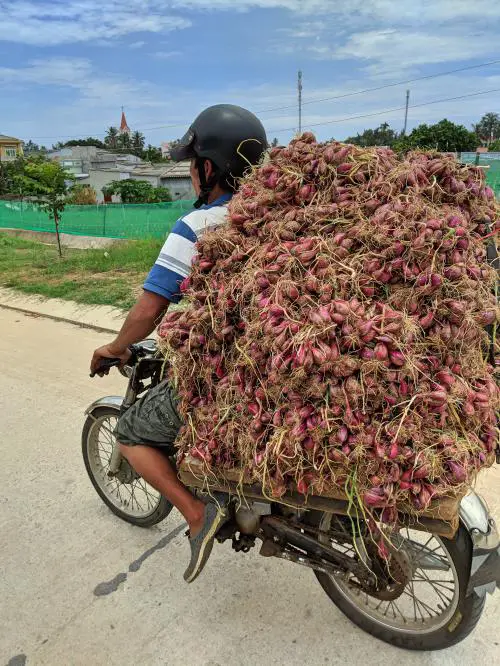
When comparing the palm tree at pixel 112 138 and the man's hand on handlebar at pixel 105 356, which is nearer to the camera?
the man's hand on handlebar at pixel 105 356

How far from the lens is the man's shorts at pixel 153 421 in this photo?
2242 mm

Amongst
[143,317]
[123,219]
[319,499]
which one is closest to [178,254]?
[143,317]

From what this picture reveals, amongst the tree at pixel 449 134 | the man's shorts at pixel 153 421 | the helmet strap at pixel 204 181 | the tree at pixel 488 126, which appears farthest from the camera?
the tree at pixel 488 126

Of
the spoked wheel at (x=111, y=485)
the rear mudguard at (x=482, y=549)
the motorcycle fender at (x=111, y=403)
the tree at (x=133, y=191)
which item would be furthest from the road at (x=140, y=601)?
the tree at (x=133, y=191)

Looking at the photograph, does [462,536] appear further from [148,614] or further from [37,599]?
[37,599]

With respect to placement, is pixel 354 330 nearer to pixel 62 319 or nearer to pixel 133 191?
pixel 62 319

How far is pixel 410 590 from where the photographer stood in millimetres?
2342

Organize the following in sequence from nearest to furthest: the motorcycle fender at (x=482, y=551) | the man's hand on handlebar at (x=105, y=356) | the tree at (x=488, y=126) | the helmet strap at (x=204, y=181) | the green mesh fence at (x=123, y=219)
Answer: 1. the motorcycle fender at (x=482, y=551)
2. the helmet strap at (x=204, y=181)
3. the man's hand on handlebar at (x=105, y=356)
4. the green mesh fence at (x=123, y=219)
5. the tree at (x=488, y=126)

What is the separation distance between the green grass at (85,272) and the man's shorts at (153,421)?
5.20m

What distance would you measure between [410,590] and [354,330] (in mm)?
1495

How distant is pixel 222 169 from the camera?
7.77 feet

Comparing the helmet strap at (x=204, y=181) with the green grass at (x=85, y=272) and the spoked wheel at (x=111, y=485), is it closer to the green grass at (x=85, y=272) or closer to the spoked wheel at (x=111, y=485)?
the spoked wheel at (x=111, y=485)

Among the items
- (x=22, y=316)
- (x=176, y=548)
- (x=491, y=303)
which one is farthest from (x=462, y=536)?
(x=22, y=316)

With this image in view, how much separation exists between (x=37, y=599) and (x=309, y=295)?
2.13 meters
